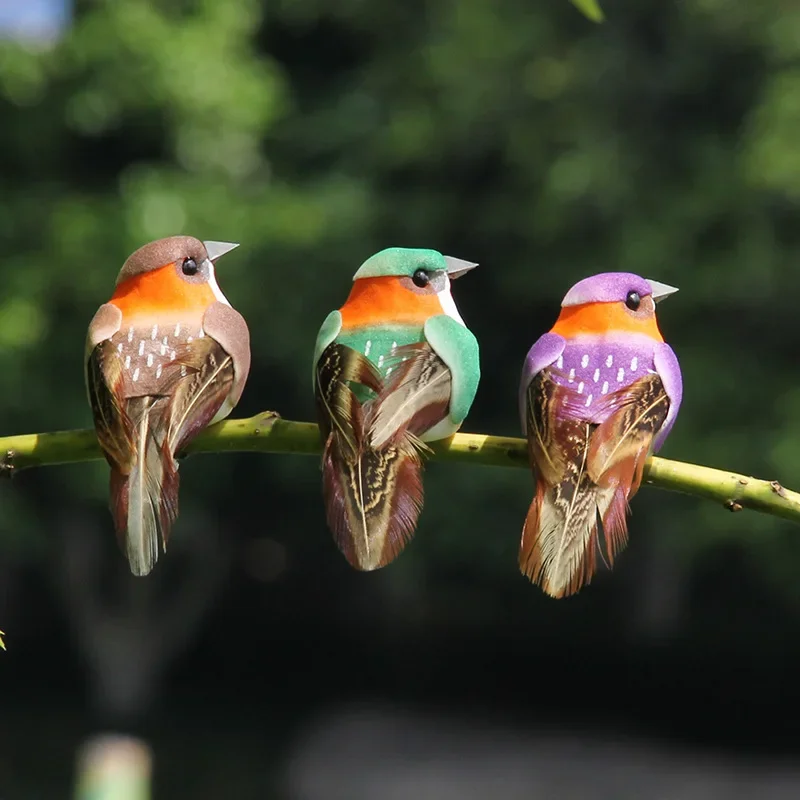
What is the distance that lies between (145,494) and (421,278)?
508mm

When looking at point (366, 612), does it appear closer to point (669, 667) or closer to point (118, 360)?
point (669, 667)

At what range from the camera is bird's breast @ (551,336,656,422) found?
1.55 m

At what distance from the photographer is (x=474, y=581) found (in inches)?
436

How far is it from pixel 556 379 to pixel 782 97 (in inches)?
229

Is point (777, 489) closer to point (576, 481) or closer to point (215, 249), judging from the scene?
point (576, 481)

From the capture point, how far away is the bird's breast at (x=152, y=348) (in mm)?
1503

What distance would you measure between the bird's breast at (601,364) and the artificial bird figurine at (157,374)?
0.41 m

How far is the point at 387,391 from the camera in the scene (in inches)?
58.3

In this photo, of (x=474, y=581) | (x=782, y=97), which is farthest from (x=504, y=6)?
(x=474, y=581)

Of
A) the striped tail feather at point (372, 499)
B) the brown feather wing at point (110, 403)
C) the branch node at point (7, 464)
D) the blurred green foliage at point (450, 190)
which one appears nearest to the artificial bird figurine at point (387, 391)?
the striped tail feather at point (372, 499)

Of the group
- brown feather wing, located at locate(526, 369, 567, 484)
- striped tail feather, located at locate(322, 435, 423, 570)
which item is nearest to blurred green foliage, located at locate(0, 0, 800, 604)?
brown feather wing, located at locate(526, 369, 567, 484)

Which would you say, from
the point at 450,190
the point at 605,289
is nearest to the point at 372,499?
the point at 605,289

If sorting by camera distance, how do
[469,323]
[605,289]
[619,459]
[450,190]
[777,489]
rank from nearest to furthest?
1. [777,489]
2. [619,459]
3. [605,289]
4. [450,190]
5. [469,323]

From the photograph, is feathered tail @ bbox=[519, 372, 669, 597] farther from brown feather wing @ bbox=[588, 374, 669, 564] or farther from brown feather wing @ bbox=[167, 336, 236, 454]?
brown feather wing @ bbox=[167, 336, 236, 454]
